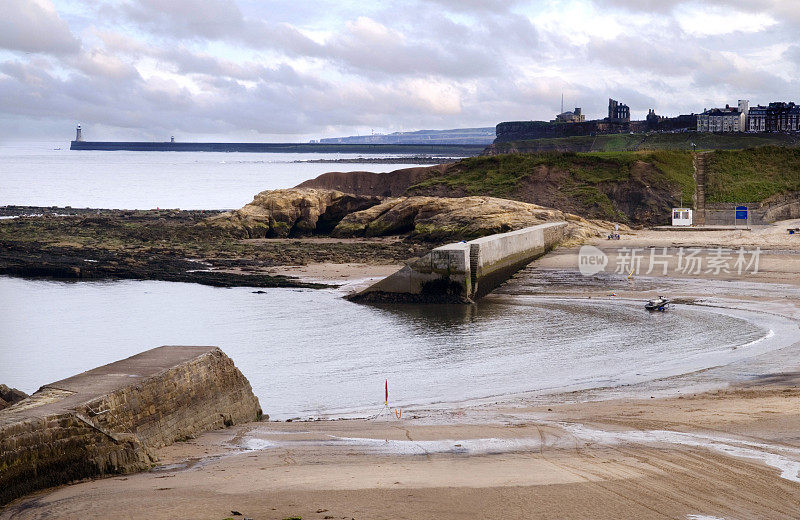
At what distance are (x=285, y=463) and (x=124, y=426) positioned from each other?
2032mm

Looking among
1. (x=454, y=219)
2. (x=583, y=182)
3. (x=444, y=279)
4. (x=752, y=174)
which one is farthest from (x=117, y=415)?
(x=752, y=174)

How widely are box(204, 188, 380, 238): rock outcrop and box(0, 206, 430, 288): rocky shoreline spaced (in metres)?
1.50

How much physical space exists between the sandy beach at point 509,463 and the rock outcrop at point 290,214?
36.8 metres

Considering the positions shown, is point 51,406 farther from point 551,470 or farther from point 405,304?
point 405,304

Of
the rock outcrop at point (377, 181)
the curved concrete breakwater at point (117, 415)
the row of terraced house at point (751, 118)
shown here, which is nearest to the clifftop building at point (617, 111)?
the row of terraced house at point (751, 118)

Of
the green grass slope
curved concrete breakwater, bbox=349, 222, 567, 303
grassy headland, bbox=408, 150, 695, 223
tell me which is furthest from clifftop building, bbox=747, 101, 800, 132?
curved concrete breakwater, bbox=349, 222, 567, 303

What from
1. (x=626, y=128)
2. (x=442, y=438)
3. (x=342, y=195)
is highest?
(x=626, y=128)

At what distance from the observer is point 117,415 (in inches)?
428

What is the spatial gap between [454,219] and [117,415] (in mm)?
35347

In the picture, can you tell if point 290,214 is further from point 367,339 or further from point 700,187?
point 367,339

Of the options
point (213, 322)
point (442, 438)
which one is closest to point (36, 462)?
point (442, 438)

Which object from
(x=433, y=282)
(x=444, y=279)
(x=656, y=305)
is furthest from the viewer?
(x=433, y=282)

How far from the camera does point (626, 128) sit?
122 meters

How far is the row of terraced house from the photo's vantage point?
4505 inches
